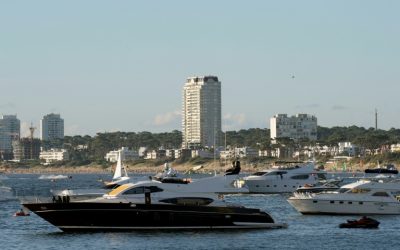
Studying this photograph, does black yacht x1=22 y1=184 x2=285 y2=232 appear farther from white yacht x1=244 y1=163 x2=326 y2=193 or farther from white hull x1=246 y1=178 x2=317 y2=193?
white yacht x1=244 y1=163 x2=326 y2=193

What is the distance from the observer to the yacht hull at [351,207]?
8819 cm

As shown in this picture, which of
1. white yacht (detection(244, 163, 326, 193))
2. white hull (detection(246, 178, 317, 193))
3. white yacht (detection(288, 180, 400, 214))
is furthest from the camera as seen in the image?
white yacht (detection(244, 163, 326, 193))

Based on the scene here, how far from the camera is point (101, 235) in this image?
240 ft

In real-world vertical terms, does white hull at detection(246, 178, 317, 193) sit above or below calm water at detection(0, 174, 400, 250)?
above

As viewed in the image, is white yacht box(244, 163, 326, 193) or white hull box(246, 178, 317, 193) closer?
white hull box(246, 178, 317, 193)

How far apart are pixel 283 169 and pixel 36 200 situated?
65.6m

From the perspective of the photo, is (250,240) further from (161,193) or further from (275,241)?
(161,193)

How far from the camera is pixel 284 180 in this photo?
445 feet

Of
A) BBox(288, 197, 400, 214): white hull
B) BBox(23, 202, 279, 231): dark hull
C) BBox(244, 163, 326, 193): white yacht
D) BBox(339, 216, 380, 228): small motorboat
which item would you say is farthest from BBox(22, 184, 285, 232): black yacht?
BBox(244, 163, 326, 193): white yacht

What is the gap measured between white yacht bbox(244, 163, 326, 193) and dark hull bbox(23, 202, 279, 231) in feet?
202

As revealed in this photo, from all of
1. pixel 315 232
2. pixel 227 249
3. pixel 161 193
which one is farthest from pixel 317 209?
pixel 227 249

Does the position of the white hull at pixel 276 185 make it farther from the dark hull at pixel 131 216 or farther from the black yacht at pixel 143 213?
the dark hull at pixel 131 216

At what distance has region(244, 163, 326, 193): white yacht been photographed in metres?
135

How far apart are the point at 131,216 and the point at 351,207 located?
21.9 meters
